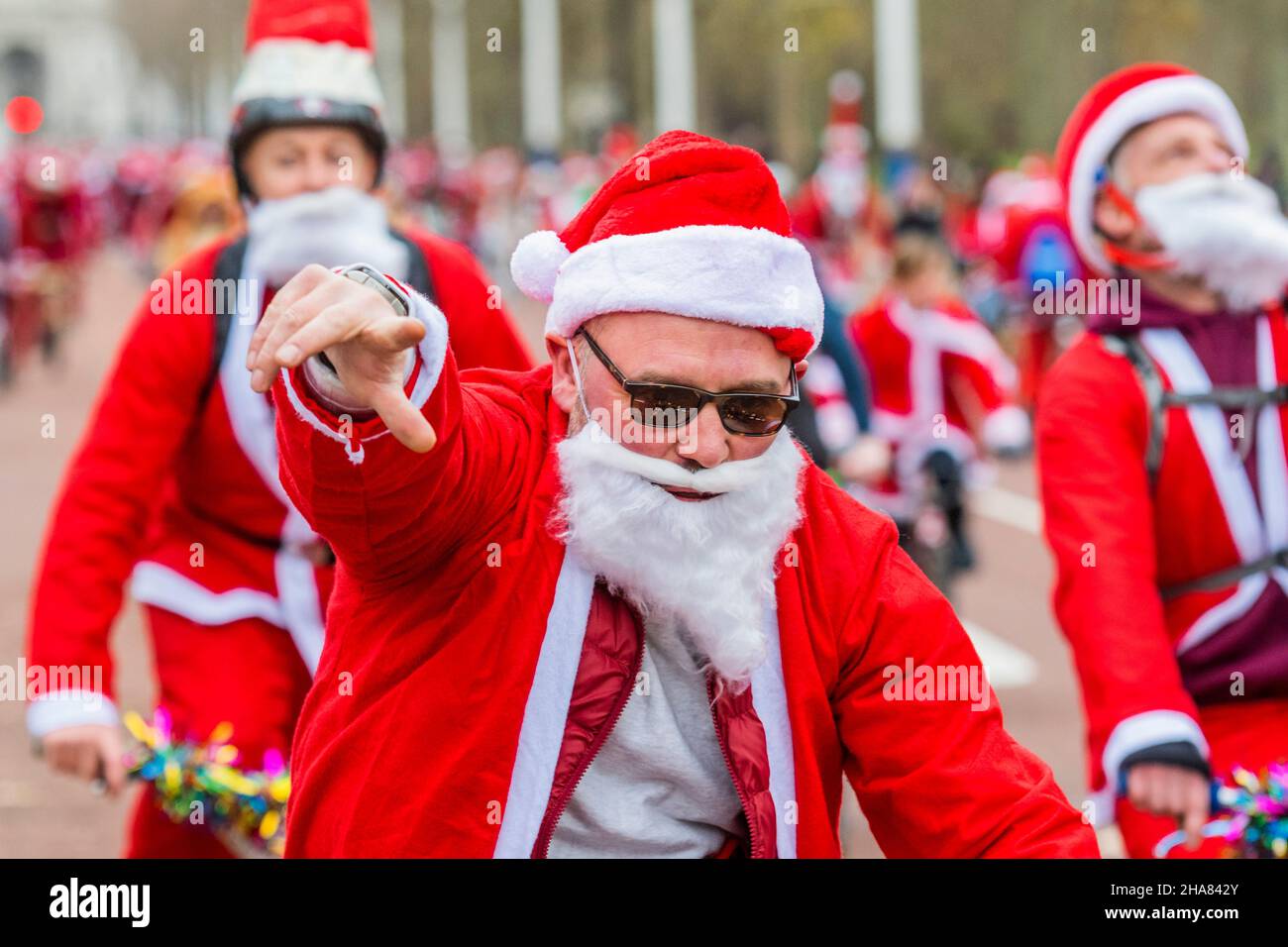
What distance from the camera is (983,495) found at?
14.2 m

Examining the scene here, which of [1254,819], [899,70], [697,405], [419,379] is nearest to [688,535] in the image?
[697,405]

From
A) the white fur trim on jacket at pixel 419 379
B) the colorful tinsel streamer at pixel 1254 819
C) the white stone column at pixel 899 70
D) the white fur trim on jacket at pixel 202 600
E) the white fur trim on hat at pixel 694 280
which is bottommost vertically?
the colorful tinsel streamer at pixel 1254 819

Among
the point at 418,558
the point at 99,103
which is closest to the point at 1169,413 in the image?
the point at 418,558

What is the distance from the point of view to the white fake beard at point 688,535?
112 inches

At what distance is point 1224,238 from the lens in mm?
4211

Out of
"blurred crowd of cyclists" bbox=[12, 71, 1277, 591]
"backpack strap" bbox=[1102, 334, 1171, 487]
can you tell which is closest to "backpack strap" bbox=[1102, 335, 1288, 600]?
"backpack strap" bbox=[1102, 334, 1171, 487]

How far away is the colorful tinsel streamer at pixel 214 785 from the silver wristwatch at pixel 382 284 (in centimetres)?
182

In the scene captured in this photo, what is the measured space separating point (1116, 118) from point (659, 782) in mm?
2111

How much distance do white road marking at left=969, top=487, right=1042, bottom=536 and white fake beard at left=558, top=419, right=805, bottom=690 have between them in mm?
9899

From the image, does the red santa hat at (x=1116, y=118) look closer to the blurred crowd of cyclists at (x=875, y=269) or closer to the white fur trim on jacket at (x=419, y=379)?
the blurred crowd of cyclists at (x=875, y=269)

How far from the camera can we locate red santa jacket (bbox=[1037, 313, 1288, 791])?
13.0ft

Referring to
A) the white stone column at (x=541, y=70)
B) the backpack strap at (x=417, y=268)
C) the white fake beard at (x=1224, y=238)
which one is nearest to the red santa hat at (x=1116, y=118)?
the white fake beard at (x=1224, y=238)

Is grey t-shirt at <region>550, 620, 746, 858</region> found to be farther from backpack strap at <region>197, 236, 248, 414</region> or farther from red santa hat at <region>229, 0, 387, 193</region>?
red santa hat at <region>229, 0, 387, 193</region>

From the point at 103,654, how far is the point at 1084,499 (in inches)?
72.6
